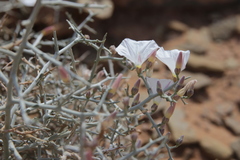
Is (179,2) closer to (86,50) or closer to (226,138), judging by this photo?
(86,50)

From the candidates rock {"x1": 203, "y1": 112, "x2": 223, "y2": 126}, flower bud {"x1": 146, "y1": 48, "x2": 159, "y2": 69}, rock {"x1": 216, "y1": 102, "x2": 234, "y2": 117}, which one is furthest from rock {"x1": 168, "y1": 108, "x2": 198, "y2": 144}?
flower bud {"x1": 146, "y1": 48, "x2": 159, "y2": 69}

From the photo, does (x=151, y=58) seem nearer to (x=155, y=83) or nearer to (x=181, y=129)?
(x=155, y=83)

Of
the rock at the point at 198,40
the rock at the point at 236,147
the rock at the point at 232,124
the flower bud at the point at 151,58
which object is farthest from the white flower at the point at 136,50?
the rock at the point at 198,40

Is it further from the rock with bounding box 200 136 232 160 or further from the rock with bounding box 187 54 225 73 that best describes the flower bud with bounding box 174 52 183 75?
the rock with bounding box 187 54 225 73

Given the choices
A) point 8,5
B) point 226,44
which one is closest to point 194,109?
point 226,44

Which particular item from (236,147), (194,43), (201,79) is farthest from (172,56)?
(194,43)

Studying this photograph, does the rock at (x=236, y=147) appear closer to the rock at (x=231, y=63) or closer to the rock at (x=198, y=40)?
the rock at (x=231, y=63)
